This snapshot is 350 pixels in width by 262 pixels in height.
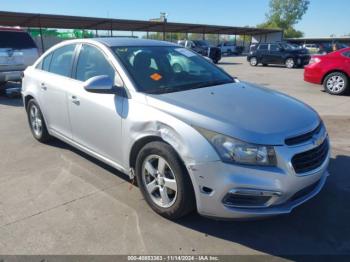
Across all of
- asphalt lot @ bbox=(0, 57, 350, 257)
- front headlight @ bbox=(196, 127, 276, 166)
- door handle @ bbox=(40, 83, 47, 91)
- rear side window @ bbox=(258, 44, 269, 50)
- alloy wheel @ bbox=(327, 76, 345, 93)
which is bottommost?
asphalt lot @ bbox=(0, 57, 350, 257)

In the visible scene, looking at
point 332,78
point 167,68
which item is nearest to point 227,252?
point 167,68

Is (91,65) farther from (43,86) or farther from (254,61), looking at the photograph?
(254,61)

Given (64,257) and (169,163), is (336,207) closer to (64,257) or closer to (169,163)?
(169,163)

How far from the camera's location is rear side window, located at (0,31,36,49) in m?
10.1

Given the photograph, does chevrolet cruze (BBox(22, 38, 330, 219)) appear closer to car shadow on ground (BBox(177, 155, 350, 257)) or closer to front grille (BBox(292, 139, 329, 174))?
front grille (BBox(292, 139, 329, 174))

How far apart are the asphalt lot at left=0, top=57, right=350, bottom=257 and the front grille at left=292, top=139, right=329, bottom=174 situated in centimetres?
64

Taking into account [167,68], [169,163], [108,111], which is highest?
[167,68]

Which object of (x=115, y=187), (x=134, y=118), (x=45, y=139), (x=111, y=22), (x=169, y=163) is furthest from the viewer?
(x=111, y=22)

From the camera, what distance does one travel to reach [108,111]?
3.54 metres

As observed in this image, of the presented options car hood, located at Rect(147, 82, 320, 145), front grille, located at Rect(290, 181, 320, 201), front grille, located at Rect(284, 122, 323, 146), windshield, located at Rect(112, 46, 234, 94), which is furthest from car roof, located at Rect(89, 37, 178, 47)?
front grille, located at Rect(290, 181, 320, 201)

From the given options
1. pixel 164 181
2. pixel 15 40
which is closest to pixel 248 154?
pixel 164 181

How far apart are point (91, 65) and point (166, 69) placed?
92cm

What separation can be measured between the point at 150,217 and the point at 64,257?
0.89m

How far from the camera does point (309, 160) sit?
9.27 ft
